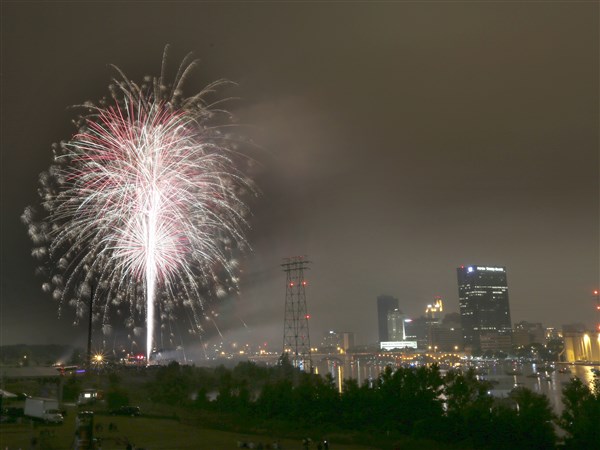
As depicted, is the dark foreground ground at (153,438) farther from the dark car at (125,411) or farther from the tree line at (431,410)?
the dark car at (125,411)

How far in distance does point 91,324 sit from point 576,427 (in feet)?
143

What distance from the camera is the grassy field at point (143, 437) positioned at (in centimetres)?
2227

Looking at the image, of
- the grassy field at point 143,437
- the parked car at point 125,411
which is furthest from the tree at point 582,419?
the parked car at point 125,411

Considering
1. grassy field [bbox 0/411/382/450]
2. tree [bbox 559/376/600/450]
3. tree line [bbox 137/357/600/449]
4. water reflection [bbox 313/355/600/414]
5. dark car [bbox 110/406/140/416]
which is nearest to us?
tree [bbox 559/376/600/450]

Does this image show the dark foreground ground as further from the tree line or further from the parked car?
the parked car

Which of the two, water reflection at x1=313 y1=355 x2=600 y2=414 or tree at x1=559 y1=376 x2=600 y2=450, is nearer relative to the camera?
tree at x1=559 y1=376 x2=600 y2=450

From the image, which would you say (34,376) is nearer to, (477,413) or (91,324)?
(91,324)

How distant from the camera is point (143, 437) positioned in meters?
25.3

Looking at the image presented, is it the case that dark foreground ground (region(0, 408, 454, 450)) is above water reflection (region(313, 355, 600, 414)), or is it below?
above

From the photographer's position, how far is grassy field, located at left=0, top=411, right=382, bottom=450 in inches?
877

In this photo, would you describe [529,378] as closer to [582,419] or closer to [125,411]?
[582,419]

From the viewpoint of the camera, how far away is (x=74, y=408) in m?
36.2

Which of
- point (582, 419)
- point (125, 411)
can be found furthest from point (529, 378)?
point (125, 411)

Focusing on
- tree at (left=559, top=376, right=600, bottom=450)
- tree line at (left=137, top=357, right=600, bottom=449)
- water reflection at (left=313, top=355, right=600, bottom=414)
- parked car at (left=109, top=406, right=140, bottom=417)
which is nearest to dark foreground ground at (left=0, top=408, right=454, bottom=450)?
tree line at (left=137, top=357, right=600, bottom=449)
